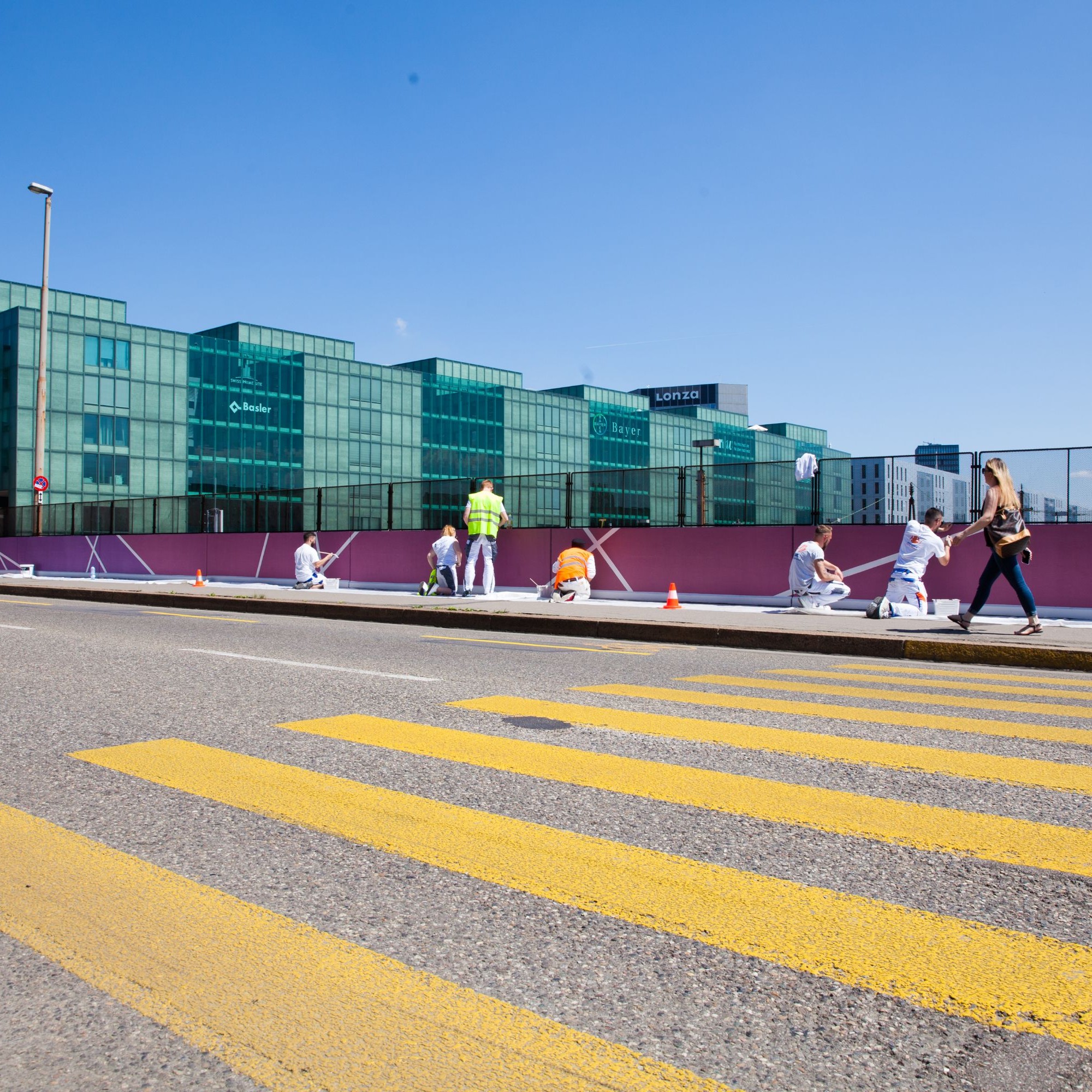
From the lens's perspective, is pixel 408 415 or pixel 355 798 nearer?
pixel 355 798

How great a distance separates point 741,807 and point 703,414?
5008 inches

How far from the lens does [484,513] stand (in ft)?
62.1

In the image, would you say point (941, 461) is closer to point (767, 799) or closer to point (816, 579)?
point (816, 579)

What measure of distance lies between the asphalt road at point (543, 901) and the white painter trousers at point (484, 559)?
1236 centimetres

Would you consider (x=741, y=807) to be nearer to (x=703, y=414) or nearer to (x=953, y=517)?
(x=953, y=517)

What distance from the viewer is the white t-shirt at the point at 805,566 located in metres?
15.4

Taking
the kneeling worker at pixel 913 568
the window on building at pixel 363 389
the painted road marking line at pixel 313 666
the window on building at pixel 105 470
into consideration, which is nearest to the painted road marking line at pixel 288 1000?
the painted road marking line at pixel 313 666

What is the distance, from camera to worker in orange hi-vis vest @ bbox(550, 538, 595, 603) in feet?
58.9

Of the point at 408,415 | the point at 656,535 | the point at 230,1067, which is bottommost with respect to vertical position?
the point at 230,1067

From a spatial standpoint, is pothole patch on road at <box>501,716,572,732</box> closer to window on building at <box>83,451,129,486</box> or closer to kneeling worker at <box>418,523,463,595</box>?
kneeling worker at <box>418,523,463,595</box>

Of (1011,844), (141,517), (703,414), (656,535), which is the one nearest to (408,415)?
(703,414)

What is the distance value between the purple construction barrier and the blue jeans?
3726 mm

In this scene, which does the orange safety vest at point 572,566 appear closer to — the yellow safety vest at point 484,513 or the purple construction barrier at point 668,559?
the purple construction barrier at point 668,559

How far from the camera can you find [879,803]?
14.8 ft
